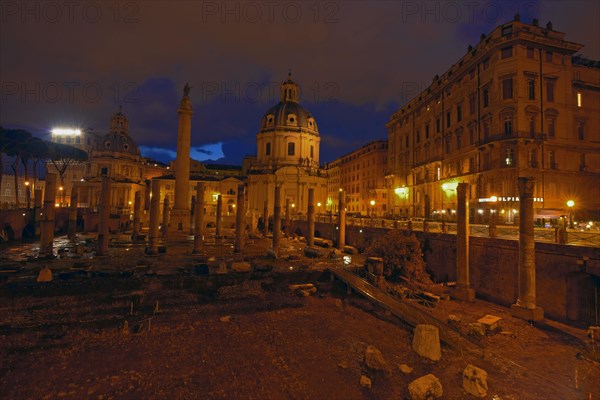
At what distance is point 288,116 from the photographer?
246 feet

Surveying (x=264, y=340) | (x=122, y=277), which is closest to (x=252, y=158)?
(x=122, y=277)

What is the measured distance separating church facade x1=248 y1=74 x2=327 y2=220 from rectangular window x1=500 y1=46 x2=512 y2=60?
44.6 metres

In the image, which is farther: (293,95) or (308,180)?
(293,95)

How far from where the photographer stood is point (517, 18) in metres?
33.3

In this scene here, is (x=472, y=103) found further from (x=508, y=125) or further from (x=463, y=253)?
(x=463, y=253)

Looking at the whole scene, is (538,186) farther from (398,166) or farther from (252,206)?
(252,206)

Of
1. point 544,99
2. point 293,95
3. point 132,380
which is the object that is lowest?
point 132,380

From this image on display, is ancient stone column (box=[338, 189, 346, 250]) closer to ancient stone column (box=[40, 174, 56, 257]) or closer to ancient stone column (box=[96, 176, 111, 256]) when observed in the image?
ancient stone column (box=[96, 176, 111, 256])

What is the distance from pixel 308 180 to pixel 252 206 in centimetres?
1423

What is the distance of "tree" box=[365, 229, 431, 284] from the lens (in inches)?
752

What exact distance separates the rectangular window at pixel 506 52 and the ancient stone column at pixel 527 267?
25899 mm

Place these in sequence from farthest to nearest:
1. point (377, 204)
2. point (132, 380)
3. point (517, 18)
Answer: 1. point (377, 204)
2. point (517, 18)
3. point (132, 380)

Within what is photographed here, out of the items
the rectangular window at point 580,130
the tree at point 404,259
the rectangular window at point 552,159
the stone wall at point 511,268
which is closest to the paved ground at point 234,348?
the stone wall at point 511,268

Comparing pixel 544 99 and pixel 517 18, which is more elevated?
pixel 517 18
